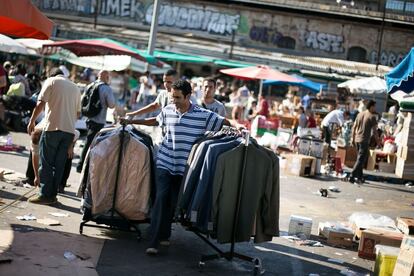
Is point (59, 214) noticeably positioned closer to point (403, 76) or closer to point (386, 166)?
point (403, 76)

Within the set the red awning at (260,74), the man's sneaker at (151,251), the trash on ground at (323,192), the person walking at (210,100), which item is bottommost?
the trash on ground at (323,192)

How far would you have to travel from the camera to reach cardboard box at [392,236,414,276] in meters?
5.89

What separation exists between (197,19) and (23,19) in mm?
38540

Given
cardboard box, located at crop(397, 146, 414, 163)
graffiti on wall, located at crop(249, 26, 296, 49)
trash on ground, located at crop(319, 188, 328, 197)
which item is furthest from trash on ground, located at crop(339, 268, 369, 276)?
graffiti on wall, located at crop(249, 26, 296, 49)

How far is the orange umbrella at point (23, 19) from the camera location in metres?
5.99

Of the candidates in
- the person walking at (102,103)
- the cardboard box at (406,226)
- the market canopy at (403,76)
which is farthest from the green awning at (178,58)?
the cardboard box at (406,226)

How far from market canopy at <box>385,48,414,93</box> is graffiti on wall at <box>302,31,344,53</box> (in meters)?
34.3

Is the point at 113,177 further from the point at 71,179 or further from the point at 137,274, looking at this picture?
the point at 71,179

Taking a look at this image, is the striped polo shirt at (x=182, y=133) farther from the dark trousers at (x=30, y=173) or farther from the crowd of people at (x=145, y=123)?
the dark trousers at (x=30, y=173)

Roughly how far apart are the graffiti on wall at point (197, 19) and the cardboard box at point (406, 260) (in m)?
38.5

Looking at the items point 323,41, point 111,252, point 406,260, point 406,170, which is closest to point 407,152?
point 406,170

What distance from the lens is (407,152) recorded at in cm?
1778

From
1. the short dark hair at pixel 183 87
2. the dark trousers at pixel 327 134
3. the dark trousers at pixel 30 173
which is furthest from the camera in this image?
the dark trousers at pixel 327 134

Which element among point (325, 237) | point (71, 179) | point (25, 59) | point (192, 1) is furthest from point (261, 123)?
point (192, 1)
